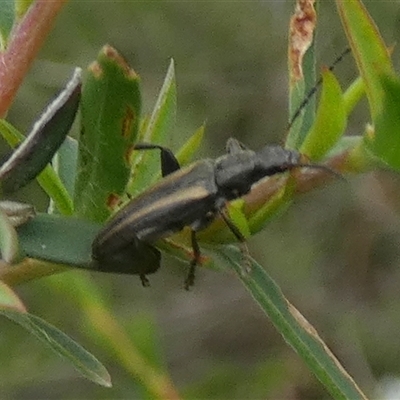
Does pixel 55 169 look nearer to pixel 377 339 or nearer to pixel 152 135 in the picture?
pixel 152 135

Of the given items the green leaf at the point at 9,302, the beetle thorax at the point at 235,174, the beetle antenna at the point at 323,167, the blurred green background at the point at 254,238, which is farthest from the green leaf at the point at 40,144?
the blurred green background at the point at 254,238

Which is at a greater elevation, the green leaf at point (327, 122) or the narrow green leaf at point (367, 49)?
the narrow green leaf at point (367, 49)

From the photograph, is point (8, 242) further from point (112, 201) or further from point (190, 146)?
point (190, 146)

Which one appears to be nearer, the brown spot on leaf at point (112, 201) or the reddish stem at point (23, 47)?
the reddish stem at point (23, 47)

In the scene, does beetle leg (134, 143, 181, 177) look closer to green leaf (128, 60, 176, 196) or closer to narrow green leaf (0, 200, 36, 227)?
green leaf (128, 60, 176, 196)

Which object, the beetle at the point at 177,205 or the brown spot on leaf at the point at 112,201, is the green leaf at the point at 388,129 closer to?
the beetle at the point at 177,205

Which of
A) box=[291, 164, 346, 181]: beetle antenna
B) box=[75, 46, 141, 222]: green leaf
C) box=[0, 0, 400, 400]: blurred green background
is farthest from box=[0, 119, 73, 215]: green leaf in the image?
box=[0, 0, 400, 400]: blurred green background

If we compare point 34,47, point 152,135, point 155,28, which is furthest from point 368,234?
point 34,47
